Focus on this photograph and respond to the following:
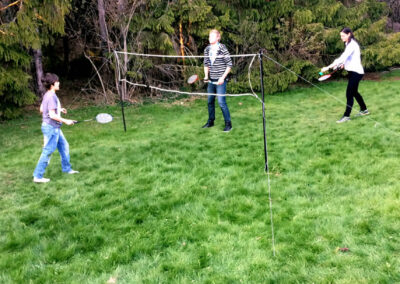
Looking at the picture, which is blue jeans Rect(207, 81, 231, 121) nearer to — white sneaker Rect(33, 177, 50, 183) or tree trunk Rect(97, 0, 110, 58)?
white sneaker Rect(33, 177, 50, 183)

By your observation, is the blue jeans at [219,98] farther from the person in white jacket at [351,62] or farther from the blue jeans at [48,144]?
the blue jeans at [48,144]

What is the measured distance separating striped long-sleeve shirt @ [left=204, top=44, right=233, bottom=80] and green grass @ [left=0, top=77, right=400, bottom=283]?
1272 millimetres

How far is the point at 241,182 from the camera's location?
16.8ft

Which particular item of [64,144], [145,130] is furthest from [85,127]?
[64,144]

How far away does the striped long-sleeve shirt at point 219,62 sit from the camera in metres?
7.11

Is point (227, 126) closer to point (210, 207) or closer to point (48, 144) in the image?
point (210, 207)

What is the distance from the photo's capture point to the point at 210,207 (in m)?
4.46

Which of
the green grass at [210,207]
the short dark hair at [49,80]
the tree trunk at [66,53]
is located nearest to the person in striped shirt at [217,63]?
the green grass at [210,207]

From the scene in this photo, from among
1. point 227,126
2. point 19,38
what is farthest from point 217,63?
point 19,38

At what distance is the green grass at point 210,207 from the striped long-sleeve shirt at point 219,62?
1.27m

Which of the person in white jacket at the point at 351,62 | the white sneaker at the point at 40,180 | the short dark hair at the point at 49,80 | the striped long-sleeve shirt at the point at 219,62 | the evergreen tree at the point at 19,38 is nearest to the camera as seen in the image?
the short dark hair at the point at 49,80

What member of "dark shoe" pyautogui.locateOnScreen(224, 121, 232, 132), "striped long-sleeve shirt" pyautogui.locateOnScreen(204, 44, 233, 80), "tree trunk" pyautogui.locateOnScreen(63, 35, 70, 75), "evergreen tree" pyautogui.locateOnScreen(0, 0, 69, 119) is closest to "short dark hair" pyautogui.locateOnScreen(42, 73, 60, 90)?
"striped long-sleeve shirt" pyautogui.locateOnScreen(204, 44, 233, 80)

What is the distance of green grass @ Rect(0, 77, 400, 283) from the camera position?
3348 mm

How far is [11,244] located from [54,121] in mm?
2067
